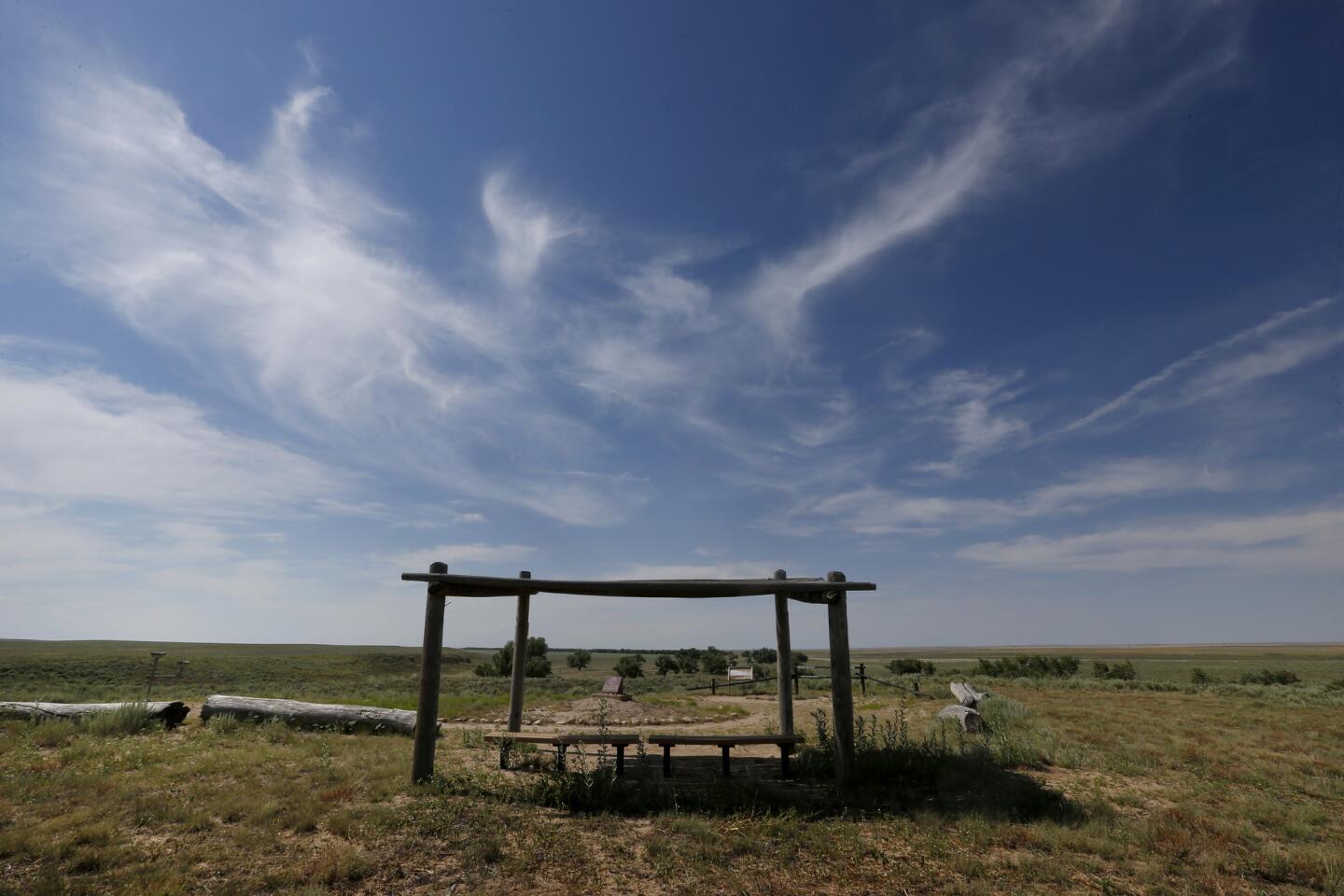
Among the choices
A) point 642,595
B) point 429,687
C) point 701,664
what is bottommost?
point 701,664

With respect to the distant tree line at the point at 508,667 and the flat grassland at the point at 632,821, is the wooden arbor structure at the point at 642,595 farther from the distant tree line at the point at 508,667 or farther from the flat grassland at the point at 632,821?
the distant tree line at the point at 508,667

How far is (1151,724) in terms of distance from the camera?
13.8 meters

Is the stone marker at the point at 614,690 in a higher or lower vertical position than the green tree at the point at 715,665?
higher

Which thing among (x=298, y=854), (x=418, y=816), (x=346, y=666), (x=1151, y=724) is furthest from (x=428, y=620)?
(x=346, y=666)

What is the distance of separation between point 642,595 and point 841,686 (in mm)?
2848

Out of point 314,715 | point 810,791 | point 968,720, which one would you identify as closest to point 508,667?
point 314,715

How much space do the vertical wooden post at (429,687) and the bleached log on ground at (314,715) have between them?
4.19 meters

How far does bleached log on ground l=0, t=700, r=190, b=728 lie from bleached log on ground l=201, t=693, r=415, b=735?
0.46 metres

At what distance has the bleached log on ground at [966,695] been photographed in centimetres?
1656

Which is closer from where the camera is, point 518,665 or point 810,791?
point 810,791

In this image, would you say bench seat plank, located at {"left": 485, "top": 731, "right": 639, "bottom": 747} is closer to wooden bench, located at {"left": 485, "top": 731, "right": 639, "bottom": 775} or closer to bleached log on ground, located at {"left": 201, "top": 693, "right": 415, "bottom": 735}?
wooden bench, located at {"left": 485, "top": 731, "right": 639, "bottom": 775}

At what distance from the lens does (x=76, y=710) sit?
11.2m

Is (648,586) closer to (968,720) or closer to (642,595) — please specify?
(642,595)

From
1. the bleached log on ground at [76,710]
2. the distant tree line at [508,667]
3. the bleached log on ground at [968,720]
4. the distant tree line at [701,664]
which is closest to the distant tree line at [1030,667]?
the distant tree line at [701,664]
